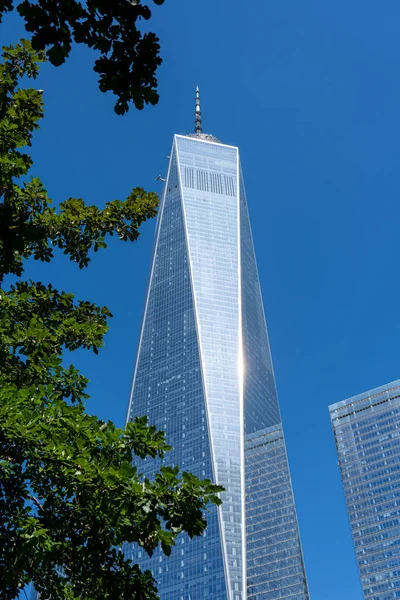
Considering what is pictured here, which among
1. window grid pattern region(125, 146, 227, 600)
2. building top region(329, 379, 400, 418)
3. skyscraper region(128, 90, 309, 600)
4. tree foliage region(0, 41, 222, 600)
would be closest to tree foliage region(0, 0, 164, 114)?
tree foliage region(0, 41, 222, 600)

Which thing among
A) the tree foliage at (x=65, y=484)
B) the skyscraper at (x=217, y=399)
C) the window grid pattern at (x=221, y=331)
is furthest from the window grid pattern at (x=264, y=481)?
the tree foliage at (x=65, y=484)

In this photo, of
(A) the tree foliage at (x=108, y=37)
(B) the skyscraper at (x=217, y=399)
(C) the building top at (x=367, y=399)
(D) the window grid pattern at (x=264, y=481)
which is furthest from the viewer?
(C) the building top at (x=367, y=399)

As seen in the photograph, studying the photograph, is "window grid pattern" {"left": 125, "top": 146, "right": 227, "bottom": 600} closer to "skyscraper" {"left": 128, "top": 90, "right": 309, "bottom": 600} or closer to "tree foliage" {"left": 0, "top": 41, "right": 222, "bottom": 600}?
"skyscraper" {"left": 128, "top": 90, "right": 309, "bottom": 600}

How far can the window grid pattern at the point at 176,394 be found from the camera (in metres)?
135

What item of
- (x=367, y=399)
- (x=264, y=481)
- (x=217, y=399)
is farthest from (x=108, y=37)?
(x=367, y=399)

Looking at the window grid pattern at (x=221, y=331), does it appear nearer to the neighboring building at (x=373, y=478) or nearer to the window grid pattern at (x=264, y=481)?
the window grid pattern at (x=264, y=481)

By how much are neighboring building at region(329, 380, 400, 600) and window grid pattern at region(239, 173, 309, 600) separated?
48.2ft

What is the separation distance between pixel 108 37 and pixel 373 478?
562ft

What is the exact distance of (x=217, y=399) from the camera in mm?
158000

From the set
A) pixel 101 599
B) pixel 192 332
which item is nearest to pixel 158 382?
pixel 192 332

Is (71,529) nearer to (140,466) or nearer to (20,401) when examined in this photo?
(20,401)

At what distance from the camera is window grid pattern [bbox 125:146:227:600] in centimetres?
13525

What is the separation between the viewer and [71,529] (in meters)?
10.6

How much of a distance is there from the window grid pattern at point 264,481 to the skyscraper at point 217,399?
283mm
